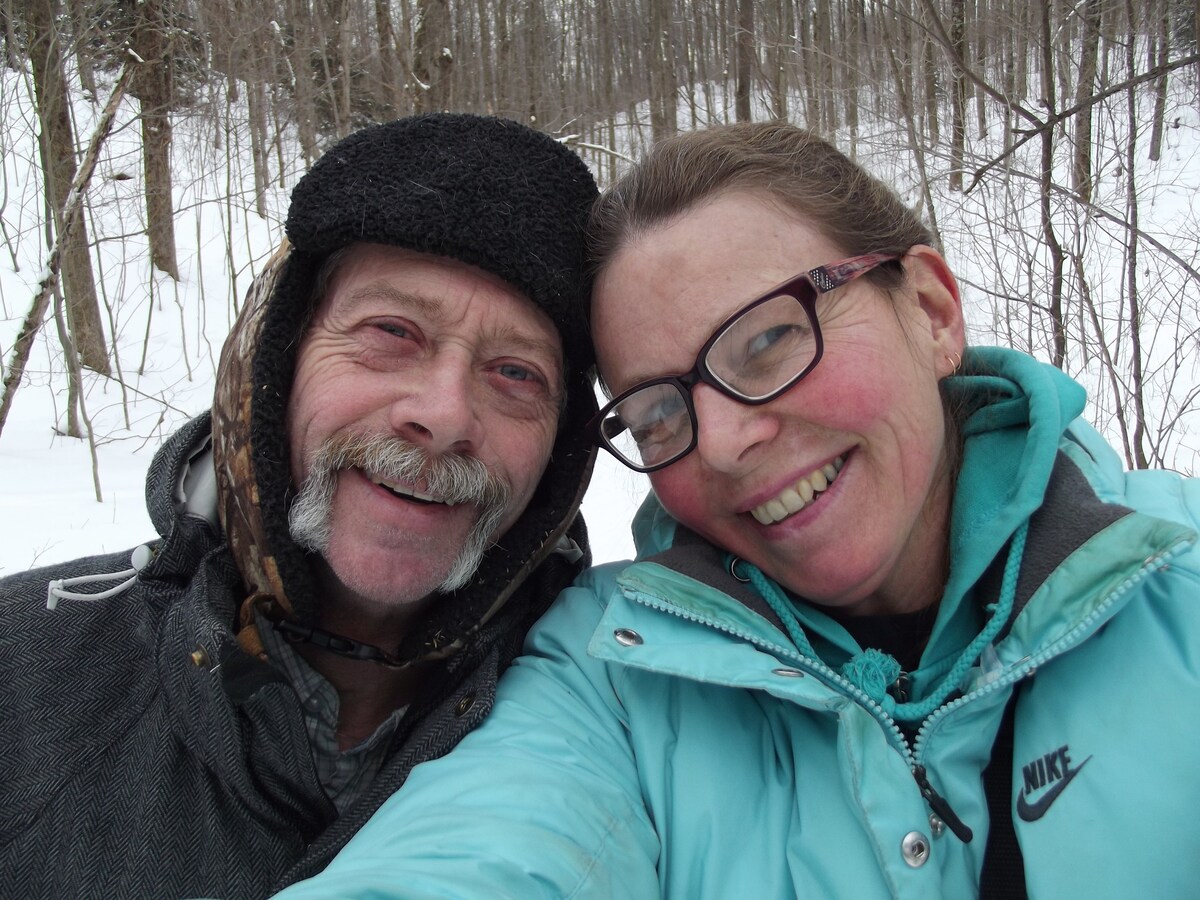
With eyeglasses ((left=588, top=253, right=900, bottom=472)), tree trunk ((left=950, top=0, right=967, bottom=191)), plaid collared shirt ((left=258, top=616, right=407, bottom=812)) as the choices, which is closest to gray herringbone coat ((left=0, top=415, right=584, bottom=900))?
plaid collared shirt ((left=258, top=616, right=407, bottom=812))

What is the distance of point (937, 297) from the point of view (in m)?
1.49

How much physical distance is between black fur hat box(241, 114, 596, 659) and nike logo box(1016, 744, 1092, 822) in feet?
3.08

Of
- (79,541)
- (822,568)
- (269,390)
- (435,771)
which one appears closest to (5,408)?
(79,541)

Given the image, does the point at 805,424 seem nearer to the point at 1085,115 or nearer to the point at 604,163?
the point at 1085,115

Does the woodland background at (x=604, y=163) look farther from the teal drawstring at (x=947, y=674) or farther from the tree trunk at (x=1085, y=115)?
the teal drawstring at (x=947, y=674)

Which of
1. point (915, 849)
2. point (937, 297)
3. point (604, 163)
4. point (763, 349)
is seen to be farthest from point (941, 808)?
point (604, 163)

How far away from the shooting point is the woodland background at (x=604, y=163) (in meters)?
4.00

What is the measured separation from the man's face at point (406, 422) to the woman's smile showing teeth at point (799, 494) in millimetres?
541

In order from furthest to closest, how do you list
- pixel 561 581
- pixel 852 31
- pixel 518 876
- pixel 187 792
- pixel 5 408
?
pixel 852 31 → pixel 5 408 → pixel 561 581 → pixel 187 792 → pixel 518 876

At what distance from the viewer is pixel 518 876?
3.26 feet

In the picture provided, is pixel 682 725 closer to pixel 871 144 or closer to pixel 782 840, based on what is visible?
pixel 782 840

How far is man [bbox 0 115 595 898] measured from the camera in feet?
4.56

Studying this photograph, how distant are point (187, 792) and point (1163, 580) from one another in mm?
1662

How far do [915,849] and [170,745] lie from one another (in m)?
1.28
